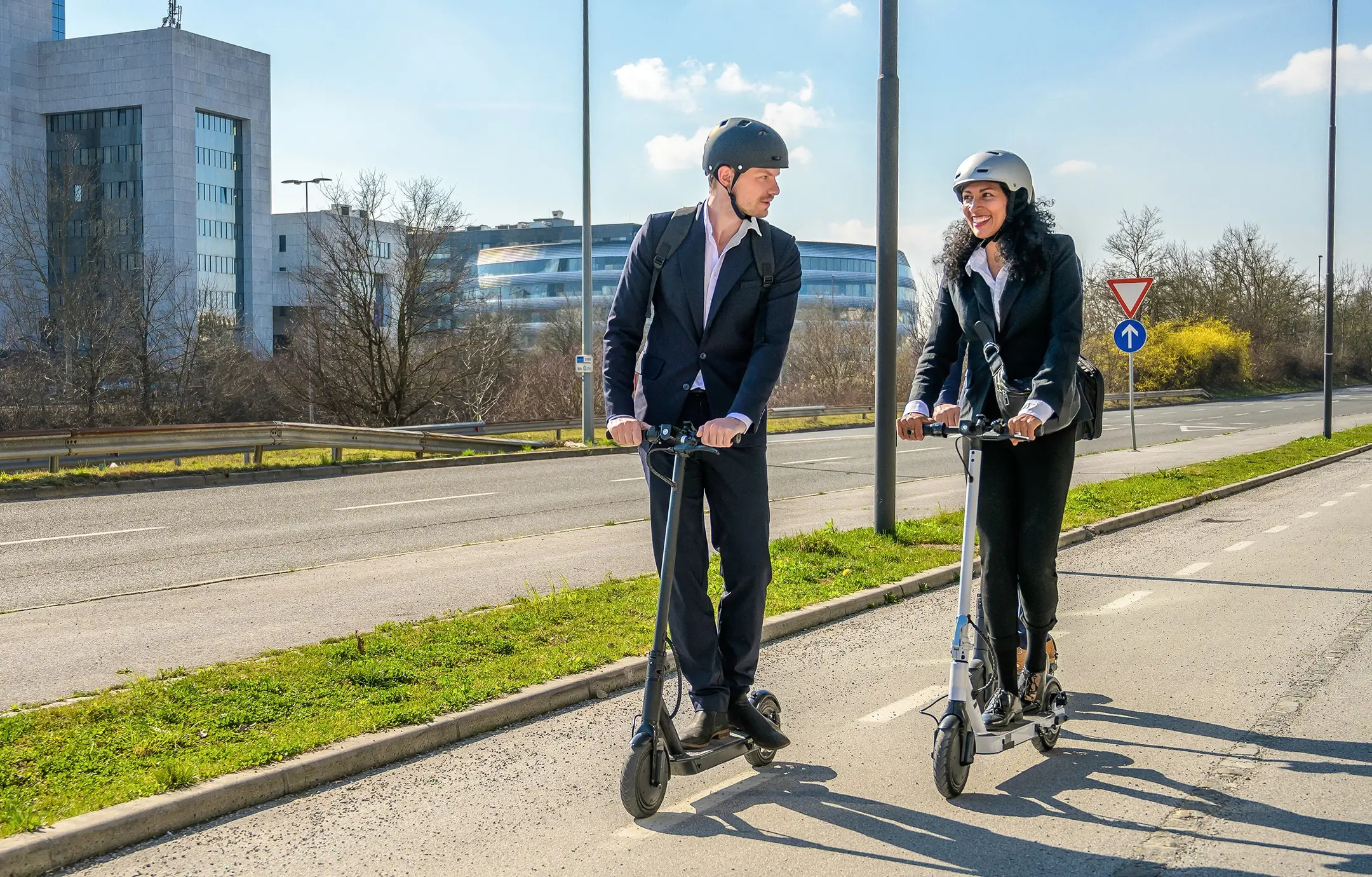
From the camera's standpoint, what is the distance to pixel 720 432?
3658 millimetres

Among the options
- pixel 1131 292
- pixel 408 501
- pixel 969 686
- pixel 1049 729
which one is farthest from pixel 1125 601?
pixel 1131 292

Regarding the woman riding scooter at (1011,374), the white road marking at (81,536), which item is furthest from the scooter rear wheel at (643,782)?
the white road marking at (81,536)

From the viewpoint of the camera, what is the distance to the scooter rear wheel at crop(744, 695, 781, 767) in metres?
4.24

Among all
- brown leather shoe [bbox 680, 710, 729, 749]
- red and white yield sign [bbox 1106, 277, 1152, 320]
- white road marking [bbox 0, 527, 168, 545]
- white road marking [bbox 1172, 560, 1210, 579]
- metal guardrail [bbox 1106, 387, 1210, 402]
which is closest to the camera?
brown leather shoe [bbox 680, 710, 729, 749]

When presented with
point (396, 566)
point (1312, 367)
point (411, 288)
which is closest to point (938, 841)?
point (396, 566)

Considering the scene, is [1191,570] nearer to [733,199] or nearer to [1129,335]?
[733,199]

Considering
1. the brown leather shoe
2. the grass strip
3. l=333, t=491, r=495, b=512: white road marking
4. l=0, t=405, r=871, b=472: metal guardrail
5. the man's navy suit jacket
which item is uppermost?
the man's navy suit jacket

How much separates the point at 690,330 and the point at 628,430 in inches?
16.9

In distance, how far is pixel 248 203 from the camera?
299 feet

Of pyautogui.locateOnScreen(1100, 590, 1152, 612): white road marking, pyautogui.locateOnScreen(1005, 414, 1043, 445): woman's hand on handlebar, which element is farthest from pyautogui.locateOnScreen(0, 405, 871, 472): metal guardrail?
pyautogui.locateOnScreen(1005, 414, 1043, 445): woman's hand on handlebar

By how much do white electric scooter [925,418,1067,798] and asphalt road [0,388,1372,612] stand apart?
262 inches

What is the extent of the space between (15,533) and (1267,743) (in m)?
11.4

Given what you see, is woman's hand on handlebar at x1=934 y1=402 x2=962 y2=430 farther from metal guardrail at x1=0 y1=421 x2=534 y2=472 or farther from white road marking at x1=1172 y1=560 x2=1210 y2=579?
metal guardrail at x1=0 y1=421 x2=534 y2=472

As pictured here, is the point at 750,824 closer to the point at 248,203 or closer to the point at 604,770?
the point at 604,770
